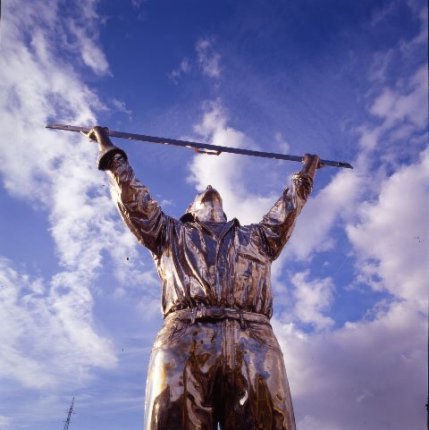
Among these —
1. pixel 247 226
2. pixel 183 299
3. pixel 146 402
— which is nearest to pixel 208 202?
pixel 247 226

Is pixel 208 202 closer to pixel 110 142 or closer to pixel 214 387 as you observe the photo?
pixel 110 142

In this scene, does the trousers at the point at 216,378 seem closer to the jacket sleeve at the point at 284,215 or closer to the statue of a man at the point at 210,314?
the statue of a man at the point at 210,314

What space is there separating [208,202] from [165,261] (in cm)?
128

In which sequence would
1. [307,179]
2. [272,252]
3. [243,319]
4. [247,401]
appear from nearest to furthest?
[247,401]
[243,319]
[272,252]
[307,179]

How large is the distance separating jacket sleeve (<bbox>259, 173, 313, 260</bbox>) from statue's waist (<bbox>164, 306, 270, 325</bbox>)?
1.20 m

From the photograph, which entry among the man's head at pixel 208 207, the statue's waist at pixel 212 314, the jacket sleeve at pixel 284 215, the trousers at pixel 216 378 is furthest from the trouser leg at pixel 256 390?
the man's head at pixel 208 207

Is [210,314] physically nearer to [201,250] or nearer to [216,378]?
[216,378]

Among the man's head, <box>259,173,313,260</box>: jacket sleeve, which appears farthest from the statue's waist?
the man's head

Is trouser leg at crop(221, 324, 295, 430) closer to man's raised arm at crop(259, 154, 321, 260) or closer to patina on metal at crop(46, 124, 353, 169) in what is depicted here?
man's raised arm at crop(259, 154, 321, 260)

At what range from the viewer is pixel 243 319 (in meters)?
5.43

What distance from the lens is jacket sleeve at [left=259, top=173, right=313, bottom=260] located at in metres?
6.57

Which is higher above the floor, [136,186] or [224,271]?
[136,186]

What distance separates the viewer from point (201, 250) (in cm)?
589

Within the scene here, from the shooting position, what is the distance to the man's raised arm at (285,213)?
659 cm
